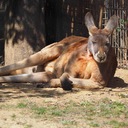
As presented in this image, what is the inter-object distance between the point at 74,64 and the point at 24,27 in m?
1.72

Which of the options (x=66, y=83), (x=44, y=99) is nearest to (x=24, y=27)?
(x=66, y=83)

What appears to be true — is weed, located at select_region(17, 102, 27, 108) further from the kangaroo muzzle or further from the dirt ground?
the kangaroo muzzle

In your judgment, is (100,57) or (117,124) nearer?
(117,124)

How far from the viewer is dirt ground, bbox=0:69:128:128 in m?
6.11

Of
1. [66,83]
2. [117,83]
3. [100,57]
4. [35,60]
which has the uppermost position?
[100,57]

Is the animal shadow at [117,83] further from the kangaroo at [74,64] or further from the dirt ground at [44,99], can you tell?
the kangaroo at [74,64]

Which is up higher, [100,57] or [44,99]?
[100,57]

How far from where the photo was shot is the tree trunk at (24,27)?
9.86 m

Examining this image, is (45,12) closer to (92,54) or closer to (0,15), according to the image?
(0,15)

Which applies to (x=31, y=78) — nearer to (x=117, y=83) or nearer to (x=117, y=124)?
(x=117, y=83)

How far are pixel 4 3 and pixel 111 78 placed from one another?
9.79 ft

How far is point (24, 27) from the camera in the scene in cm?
991

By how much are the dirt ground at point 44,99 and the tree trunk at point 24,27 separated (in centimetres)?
130

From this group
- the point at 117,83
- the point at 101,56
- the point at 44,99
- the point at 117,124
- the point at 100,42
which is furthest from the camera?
the point at 117,83
